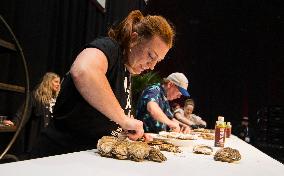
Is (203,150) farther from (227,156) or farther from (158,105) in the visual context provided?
(158,105)

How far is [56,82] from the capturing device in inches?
139

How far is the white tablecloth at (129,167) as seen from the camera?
943 millimetres

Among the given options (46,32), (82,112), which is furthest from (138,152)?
(46,32)

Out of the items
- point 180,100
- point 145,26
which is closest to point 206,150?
point 145,26

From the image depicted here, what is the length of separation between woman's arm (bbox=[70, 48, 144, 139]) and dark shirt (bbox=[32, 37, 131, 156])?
43mm

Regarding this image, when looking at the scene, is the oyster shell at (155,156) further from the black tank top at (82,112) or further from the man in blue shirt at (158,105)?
the man in blue shirt at (158,105)

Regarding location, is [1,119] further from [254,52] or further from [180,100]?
[254,52]

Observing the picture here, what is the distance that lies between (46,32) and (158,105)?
1506 millimetres

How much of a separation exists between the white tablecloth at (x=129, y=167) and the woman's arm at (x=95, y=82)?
0.52 ft

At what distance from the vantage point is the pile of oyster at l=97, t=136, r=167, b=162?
1180 millimetres

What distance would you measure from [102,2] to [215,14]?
3.62 metres

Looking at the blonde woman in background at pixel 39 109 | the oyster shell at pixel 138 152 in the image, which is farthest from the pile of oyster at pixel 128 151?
the blonde woman in background at pixel 39 109

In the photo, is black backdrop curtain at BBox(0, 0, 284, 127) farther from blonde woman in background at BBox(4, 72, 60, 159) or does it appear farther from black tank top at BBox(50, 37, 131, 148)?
black tank top at BBox(50, 37, 131, 148)

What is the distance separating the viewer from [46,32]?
12.1 ft
